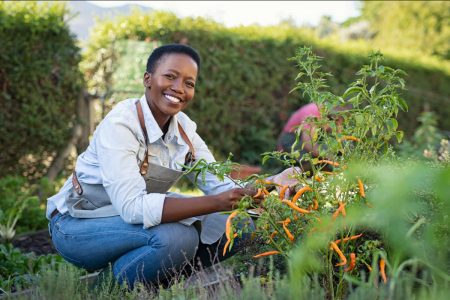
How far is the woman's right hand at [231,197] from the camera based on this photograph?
107 inches

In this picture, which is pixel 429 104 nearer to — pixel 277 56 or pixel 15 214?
pixel 277 56

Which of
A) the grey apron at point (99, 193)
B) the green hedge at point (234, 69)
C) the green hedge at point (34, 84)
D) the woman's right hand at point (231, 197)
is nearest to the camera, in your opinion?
the woman's right hand at point (231, 197)

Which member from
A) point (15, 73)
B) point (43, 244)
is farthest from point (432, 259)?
point (15, 73)

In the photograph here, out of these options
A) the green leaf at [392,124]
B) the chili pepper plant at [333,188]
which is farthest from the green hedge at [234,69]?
the green leaf at [392,124]

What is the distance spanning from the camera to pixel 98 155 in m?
3.05

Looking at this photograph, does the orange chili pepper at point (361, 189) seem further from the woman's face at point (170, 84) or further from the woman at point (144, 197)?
the woman's face at point (170, 84)

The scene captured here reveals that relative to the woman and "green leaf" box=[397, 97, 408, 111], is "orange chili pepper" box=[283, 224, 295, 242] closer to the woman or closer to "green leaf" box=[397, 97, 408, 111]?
the woman

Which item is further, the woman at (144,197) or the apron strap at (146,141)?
the apron strap at (146,141)

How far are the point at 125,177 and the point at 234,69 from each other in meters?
5.80

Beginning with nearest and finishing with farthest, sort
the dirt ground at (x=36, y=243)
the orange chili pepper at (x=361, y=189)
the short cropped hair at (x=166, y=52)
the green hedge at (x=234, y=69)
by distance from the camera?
the orange chili pepper at (x=361, y=189)
the short cropped hair at (x=166, y=52)
the dirt ground at (x=36, y=243)
the green hedge at (x=234, y=69)

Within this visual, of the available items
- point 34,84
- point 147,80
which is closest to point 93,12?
point 34,84

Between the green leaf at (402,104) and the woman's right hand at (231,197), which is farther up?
the green leaf at (402,104)

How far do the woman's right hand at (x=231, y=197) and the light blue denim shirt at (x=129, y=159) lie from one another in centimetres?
23

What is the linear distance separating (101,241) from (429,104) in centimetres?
1108
